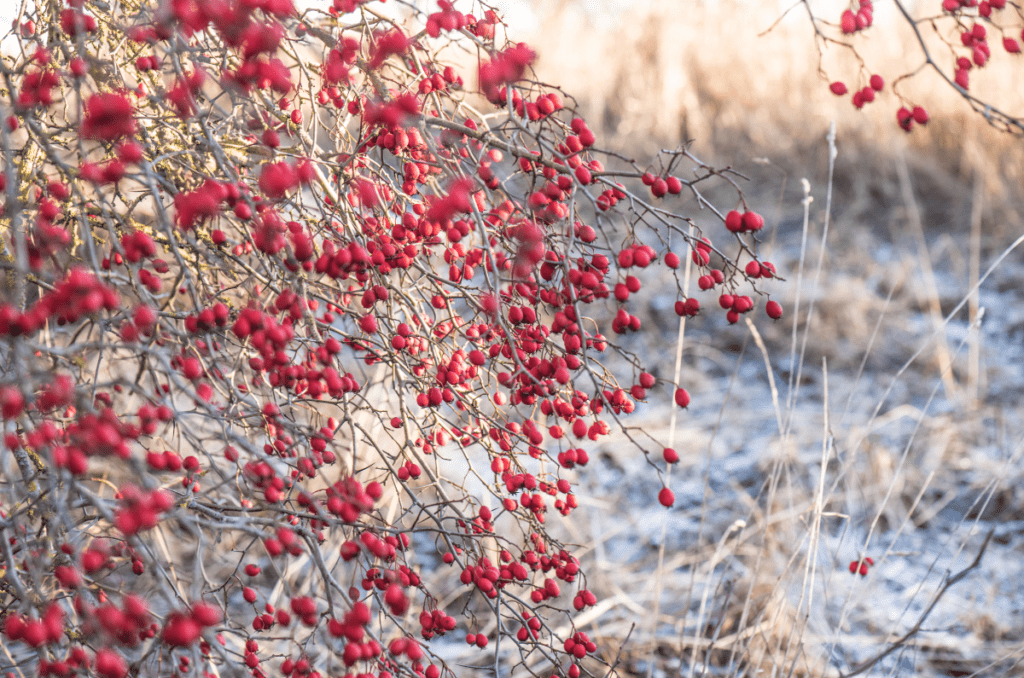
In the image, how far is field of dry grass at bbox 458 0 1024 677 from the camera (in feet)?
6.70

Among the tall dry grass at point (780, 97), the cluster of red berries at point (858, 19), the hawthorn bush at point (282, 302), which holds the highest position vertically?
the tall dry grass at point (780, 97)

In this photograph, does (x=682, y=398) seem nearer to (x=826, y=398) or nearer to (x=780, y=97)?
(x=826, y=398)

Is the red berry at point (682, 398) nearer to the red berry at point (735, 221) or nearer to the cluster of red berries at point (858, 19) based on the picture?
the red berry at point (735, 221)

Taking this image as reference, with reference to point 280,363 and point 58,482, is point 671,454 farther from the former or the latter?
point 58,482

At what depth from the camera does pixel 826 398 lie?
1734mm

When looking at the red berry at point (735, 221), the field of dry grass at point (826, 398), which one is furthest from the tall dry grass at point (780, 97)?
the red berry at point (735, 221)

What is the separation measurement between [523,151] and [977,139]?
16.1 feet

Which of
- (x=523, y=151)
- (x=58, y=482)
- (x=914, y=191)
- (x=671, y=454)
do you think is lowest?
(x=58, y=482)

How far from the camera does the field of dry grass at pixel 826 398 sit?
6.70 feet

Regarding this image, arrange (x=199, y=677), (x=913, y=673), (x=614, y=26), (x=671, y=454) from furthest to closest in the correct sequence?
(x=614, y=26) → (x=913, y=673) → (x=671, y=454) → (x=199, y=677)

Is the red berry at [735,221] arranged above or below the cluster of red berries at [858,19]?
below

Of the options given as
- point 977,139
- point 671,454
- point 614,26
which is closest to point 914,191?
point 977,139

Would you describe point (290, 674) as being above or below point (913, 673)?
below

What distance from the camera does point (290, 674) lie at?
114 cm
